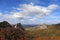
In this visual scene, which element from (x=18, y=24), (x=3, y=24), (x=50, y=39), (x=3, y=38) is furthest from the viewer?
(x=18, y=24)

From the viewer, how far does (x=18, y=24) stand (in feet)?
422

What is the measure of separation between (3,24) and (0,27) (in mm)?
5091

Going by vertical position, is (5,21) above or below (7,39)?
above

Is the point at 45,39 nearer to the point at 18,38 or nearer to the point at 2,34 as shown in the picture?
the point at 18,38

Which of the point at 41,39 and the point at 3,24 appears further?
the point at 41,39

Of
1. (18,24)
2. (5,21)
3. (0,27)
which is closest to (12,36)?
(0,27)

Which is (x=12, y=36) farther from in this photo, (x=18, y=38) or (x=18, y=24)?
(x=18, y=24)

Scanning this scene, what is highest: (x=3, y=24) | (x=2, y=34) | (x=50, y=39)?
(x=3, y=24)

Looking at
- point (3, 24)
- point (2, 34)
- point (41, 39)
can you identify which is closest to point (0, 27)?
point (3, 24)

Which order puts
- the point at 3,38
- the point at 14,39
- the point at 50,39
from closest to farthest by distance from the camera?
1. the point at 3,38
2. the point at 14,39
3. the point at 50,39

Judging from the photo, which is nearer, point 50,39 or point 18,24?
point 50,39

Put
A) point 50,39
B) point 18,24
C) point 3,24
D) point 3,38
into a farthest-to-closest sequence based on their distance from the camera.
Result: point 18,24
point 50,39
point 3,24
point 3,38

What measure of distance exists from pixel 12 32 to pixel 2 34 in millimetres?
7752

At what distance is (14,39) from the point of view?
83.0m
